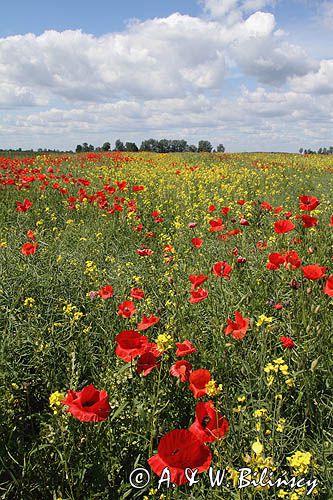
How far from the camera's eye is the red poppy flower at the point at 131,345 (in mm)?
1531

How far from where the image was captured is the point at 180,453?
106 centimetres

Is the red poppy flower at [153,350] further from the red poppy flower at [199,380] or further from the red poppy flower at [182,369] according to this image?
the red poppy flower at [199,380]

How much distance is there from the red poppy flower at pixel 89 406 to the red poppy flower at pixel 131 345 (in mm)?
204

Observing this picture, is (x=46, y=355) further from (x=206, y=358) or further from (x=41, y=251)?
(x=41, y=251)

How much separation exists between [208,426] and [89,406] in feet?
1.25

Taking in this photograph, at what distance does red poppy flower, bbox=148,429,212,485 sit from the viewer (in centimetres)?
105

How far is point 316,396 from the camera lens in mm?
1940

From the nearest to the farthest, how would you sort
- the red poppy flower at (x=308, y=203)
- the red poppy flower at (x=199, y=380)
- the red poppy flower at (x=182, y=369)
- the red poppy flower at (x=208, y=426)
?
the red poppy flower at (x=208, y=426) → the red poppy flower at (x=199, y=380) → the red poppy flower at (x=182, y=369) → the red poppy flower at (x=308, y=203)

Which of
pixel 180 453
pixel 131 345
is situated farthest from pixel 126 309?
pixel 180 453

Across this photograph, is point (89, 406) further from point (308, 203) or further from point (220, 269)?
point (308, 203)

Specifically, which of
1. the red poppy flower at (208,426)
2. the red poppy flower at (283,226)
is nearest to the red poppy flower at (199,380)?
the red poppy flower at (208,426)

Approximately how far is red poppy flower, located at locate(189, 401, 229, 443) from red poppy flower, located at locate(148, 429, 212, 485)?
153 mm

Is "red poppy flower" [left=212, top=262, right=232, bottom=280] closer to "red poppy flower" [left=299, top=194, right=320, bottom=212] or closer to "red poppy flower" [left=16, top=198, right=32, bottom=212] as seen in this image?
"red poppy flower" [left=299, top=194, right=320, bottom=212]

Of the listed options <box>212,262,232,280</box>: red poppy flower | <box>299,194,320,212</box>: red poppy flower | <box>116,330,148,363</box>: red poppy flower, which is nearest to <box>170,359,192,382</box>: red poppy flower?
<box>116,330,148,363</box>: red poppy flower
